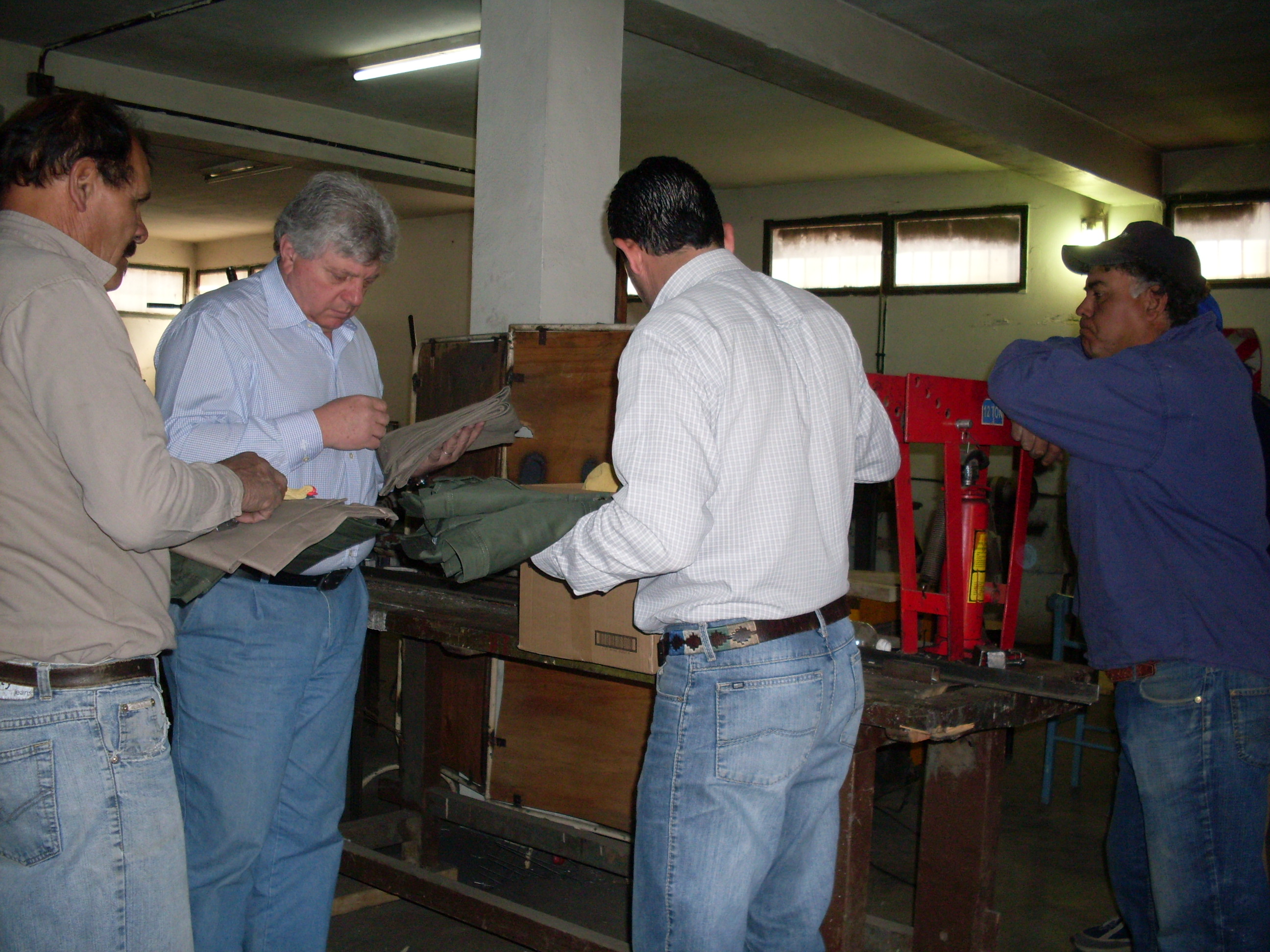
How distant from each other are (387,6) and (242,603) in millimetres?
4418

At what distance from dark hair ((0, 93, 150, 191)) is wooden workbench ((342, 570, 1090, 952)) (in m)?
1.27

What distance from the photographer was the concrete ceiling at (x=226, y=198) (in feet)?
29.8

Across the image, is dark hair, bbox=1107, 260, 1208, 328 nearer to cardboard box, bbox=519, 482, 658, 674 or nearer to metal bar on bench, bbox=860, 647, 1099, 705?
metal bar on bench, bbox=860, 647, 1099, 705

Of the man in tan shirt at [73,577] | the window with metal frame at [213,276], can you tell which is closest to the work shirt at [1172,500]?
the man in tan shirt at [73,577]

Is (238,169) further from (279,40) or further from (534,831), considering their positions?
(534,831)

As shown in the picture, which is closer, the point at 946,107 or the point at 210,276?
the point at 946,107

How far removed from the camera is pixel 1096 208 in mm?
7762

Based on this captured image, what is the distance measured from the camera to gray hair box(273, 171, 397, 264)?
6.27ft

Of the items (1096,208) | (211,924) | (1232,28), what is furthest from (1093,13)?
(211,924)

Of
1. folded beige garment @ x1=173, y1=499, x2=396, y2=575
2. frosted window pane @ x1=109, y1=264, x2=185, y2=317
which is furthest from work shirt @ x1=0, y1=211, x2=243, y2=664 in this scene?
frosted window pane @ x1=109, y1=264, x2=185, y2=317

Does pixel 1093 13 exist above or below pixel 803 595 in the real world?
above

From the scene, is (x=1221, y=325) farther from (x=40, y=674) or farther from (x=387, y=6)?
(x=387, y=6)

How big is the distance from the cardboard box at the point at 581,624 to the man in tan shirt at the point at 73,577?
800 millimetres

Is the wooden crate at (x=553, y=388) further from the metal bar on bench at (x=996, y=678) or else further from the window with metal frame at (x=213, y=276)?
the window with metal frame at (x=213, y=276)
